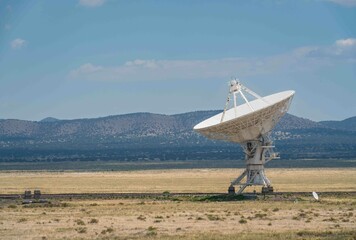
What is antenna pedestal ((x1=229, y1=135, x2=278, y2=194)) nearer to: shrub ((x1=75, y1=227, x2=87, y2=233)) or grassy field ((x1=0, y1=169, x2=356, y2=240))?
grassy field ((x1=0, y1=169, x2=356, y2=240))

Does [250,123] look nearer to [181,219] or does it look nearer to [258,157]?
[258,157]

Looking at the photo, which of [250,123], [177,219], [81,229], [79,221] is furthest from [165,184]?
[81,229]

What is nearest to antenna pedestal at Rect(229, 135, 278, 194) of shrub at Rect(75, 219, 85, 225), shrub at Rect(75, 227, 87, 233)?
shrub at Rect(75, 219, 85, 225)

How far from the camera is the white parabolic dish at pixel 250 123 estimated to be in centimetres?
7125

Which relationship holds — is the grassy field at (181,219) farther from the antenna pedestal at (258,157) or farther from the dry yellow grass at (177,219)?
the antenna pedestal at (258,157)

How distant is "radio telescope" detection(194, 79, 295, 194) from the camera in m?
71.6

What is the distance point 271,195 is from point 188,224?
23120mm

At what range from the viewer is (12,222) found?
180 ft

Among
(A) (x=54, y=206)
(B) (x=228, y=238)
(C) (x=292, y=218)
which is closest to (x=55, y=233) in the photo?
(B) (x=228, y=238)

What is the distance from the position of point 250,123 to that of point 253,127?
2.31 ft

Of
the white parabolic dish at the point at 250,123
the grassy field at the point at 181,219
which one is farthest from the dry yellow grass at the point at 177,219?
the white parabolic dish at the point at 250,123

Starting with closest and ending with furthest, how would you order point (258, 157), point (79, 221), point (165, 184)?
point (79, 221), point (258, 157), point (165, 184)

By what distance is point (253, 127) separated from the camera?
73000 millimetres

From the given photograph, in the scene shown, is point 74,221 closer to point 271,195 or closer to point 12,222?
point 12,222
